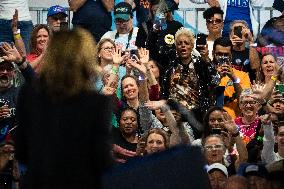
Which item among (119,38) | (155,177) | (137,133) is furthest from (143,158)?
(119,38)

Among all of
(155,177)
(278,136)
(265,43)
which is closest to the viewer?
(155,177)

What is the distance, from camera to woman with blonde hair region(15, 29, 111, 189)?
5.01 metres

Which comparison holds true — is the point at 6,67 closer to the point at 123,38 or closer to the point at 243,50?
the point at 123,38

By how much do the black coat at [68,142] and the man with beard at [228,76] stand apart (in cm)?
599

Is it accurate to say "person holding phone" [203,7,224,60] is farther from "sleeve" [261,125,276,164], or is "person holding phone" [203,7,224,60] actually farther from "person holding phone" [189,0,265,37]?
"sleeve" [261,125,276,164]

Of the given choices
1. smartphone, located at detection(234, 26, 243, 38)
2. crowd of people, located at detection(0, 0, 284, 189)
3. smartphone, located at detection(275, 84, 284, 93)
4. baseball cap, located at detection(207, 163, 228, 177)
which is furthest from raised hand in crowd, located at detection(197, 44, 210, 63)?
baseball cap, located at detection(207, 163, 228, 177)

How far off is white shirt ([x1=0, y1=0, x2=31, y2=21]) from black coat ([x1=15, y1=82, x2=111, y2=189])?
785 centimetres

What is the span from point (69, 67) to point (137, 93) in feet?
18.7

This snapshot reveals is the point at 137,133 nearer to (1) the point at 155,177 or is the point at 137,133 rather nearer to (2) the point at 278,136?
(2) the point at 278,136

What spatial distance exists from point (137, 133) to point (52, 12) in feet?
10.2

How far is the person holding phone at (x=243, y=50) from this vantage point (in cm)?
1203

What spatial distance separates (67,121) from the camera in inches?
200

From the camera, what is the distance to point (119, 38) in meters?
12.4

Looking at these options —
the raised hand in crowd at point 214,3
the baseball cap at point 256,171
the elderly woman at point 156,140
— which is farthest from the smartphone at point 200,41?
the baseball cap at point 256,171
